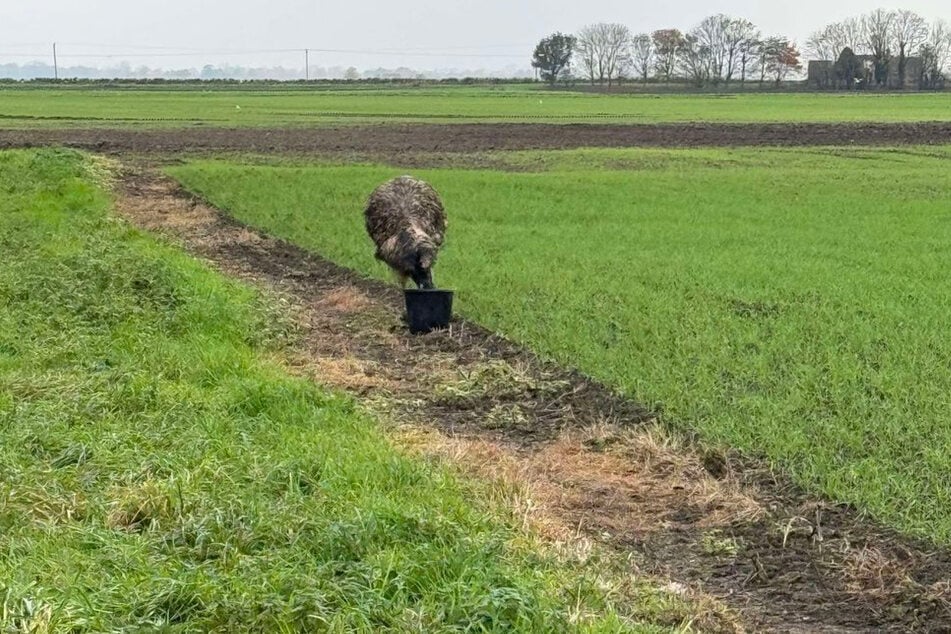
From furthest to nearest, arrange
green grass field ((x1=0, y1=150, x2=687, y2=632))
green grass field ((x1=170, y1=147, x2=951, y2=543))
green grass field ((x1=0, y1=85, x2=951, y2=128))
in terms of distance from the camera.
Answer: green grass field ((x1=0, y1=85, x2=951, y2=128)) < green grass field ((x1=170, y1=147, x2=951, y2=543)) < green grass field ((x1=0, y1=150, x2=687, y2=632))

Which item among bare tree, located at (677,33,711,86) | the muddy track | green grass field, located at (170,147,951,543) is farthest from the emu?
bare tree, located at (677,33,711,86)

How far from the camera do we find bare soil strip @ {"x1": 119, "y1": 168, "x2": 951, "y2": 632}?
4703mm

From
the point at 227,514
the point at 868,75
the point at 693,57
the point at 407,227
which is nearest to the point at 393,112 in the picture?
the point at 407,227

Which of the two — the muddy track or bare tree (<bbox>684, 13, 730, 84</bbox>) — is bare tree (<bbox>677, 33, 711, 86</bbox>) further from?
the muddy track

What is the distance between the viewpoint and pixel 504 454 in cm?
642

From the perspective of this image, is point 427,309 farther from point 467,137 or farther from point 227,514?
point 467,137

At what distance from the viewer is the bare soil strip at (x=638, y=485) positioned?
4.70 meters

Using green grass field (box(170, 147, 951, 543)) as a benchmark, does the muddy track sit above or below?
above

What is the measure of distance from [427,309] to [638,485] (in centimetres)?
384

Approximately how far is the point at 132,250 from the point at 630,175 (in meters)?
13.2

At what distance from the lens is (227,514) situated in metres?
→ 4.80

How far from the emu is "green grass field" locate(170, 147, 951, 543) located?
0.69 meters

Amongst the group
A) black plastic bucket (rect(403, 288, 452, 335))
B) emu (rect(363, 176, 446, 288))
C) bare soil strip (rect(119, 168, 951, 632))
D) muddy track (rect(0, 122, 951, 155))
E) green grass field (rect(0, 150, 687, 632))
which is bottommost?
bare soil strip (rect(119, 168, 951, 632))

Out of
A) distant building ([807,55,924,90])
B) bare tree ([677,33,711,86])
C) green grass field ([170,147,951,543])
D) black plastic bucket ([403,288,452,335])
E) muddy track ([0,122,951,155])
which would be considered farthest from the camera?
bare tree ([677,33,711,86])
